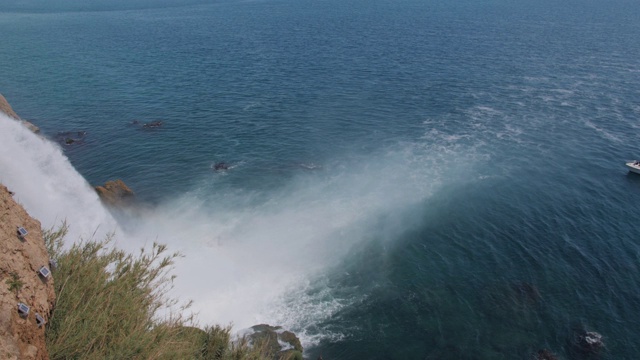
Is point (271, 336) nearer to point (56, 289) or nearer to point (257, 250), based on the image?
point (257, 250)

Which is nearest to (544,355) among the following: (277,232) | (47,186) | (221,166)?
(277,232)

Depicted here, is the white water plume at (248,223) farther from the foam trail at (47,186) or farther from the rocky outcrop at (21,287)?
the rocky outcrop at (21,287)

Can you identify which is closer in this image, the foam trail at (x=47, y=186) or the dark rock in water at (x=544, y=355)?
the dark rock in water at (x=544, y=355)

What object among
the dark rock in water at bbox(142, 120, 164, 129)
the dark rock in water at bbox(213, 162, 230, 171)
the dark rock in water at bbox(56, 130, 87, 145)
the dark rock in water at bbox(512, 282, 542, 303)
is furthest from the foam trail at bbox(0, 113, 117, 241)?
the dark rock in water at bbox(512, 282, 542, 303)

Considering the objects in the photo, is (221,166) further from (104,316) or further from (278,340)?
(104,316)

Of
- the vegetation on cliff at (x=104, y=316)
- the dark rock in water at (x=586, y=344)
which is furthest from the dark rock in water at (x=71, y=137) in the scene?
the dark rock in water at (x=586, y=344)

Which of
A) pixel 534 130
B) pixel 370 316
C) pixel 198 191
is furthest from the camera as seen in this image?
pixel 534 130

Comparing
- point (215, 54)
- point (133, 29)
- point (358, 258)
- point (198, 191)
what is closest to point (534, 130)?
point (358, 258)

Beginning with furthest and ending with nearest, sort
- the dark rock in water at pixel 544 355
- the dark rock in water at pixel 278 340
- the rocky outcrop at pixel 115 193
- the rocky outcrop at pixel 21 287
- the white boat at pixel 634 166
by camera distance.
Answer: the white boat at pixel 634 166 → the rocky outcrop at pixel 115 193 → the dark rock in water at pixel 544 355 → the dark rock in water at pixel 278 340 → the rocky outcrop at pixel 21 287
